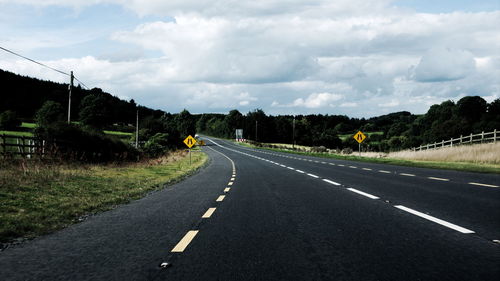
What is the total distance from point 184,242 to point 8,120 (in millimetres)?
89074

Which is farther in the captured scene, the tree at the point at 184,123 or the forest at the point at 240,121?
the tree at the point at 184,123

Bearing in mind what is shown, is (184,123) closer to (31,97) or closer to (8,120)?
(31,97)

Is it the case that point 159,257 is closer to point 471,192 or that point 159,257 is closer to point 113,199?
point 113,199

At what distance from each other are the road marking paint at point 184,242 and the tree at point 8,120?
87325mm

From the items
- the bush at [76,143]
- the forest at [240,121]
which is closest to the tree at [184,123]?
the forest at [240,121]

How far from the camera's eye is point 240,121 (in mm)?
169375

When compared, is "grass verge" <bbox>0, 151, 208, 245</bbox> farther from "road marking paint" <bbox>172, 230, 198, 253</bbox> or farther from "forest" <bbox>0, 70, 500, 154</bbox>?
"forest" <bbox>0, 70, 500, 154</bbox>

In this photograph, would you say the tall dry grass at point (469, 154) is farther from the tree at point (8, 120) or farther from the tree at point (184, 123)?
the tree at point (184, 123)

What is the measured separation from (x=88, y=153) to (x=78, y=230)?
81.7 feet

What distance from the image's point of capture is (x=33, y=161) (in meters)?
21.2

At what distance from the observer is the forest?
8144 centimetres

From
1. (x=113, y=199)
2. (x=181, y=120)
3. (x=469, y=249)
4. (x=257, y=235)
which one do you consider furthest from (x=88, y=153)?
(x=181, y=120)

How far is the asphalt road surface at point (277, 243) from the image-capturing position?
4.28m

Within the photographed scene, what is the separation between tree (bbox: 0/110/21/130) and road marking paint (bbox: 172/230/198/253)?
87325mm
